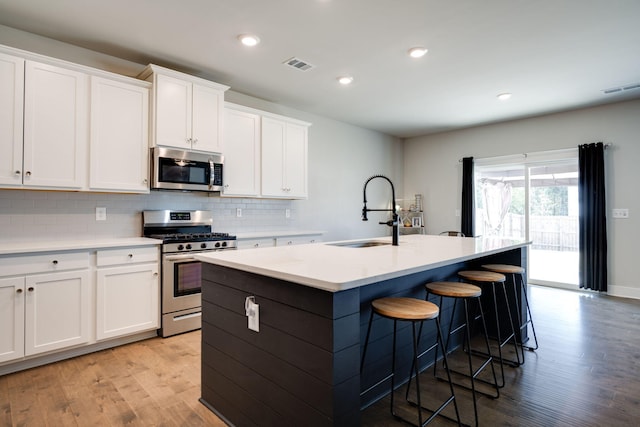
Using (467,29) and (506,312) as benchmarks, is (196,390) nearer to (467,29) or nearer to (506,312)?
(506,312)

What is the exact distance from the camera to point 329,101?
473cm

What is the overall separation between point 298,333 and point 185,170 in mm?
2540

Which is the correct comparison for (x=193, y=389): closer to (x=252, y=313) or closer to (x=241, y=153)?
(x=252, y=313)

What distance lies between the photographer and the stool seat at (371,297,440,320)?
1.65 m

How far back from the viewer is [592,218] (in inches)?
188

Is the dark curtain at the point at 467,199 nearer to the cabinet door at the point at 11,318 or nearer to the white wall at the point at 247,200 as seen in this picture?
the white wall at the point at 247,200

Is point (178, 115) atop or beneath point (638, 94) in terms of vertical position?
beneath

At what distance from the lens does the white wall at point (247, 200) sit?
2.91 m

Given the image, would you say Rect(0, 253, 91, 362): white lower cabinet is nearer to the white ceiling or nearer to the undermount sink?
the white ceiling

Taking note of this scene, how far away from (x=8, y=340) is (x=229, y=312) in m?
1.79

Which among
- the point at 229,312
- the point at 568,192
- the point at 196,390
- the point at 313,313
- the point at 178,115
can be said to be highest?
the point at 178,115

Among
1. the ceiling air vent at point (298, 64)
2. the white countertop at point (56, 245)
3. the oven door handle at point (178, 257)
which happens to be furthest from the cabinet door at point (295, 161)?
the white countertop at point (56, 245)

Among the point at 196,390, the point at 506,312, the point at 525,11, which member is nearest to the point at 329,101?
the point at 525,11

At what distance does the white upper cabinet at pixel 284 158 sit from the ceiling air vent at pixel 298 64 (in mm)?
869
